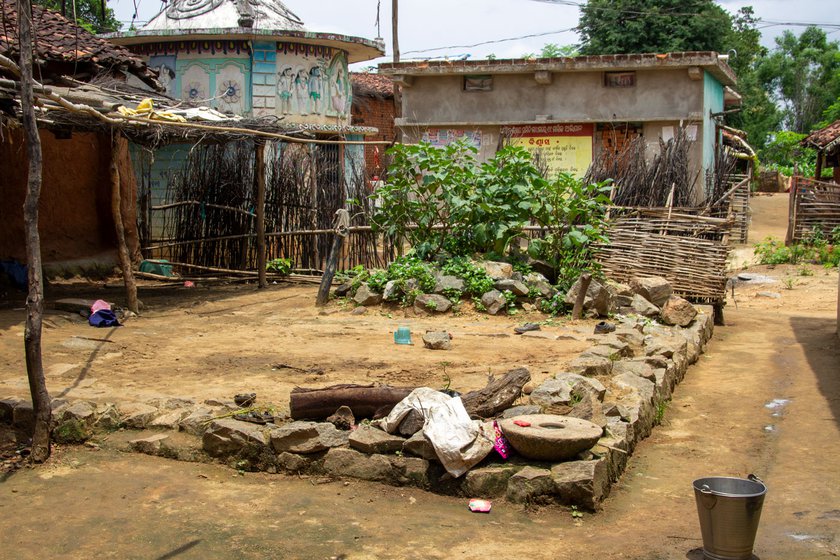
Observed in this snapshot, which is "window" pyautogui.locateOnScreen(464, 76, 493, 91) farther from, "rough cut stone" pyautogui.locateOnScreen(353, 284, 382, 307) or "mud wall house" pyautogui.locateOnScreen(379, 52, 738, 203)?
"rough cut stone" pyautogui.locateOnScreen(353, 284, 382, 307)

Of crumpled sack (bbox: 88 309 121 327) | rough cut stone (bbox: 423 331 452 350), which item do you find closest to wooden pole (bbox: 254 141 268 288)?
crumpled sack (bbox: 88 309 121 327)

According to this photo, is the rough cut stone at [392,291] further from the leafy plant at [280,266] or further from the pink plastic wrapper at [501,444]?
the pink plastic wrapper at [501,444]

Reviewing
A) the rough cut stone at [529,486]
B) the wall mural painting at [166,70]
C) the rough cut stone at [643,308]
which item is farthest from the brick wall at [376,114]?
the rough cut stone at [529,486]

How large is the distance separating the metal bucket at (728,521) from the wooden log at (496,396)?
1.58 meters

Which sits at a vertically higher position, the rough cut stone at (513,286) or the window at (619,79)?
the window at (619,79)

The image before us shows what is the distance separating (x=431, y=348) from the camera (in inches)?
296

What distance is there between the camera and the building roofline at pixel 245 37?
50.2 feet

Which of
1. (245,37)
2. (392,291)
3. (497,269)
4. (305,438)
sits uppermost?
(245,37)

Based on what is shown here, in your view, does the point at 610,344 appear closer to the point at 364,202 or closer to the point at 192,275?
the point at 364,202

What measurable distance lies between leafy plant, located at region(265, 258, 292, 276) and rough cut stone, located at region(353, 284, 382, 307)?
264cm

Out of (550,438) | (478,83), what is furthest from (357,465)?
(478,83)

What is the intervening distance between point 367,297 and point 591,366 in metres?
3.74

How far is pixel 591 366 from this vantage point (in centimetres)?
639

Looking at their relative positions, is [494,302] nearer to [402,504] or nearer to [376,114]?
[402,504]
